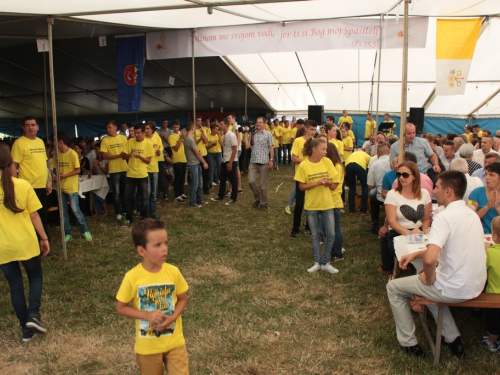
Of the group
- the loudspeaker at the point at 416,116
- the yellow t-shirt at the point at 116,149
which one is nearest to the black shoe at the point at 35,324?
the yellow t-shirt at the point at 116,149

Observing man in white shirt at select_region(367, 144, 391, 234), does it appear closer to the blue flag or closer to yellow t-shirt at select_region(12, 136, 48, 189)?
yellow t-shirt at select_region(12, 136, 48, 189)

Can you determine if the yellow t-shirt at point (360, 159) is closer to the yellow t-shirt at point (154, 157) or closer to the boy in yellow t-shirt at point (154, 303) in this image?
the yellow t-shirt at point (154, 157)

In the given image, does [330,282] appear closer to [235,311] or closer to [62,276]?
[235,311]

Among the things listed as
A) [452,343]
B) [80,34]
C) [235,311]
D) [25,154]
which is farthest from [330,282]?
[80,34]

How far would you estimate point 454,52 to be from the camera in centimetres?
654

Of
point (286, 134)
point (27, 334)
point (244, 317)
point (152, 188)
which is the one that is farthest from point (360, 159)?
point (286, 134)

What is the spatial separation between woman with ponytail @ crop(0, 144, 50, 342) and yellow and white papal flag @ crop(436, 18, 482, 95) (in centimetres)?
563

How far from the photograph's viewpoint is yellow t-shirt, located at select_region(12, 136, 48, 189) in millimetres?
5605

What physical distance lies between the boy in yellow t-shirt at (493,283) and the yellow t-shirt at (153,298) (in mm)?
2293

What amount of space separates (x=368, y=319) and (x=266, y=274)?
153cm

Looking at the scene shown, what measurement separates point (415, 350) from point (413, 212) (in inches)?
62.6

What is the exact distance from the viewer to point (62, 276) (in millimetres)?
Result: 5230

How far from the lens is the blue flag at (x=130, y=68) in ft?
29.7

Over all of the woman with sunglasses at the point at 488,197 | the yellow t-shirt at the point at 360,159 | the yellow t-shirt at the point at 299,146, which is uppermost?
the yellow t-shirt at the point at 299,146
